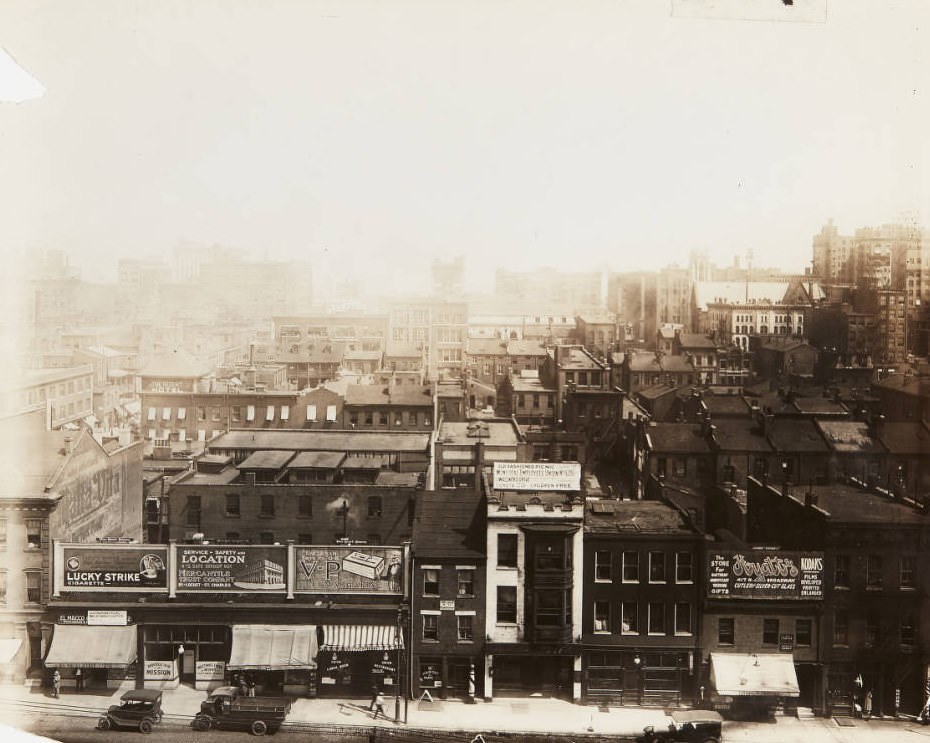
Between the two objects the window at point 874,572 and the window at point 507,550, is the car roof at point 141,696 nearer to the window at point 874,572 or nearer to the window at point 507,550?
the window at point 507,550

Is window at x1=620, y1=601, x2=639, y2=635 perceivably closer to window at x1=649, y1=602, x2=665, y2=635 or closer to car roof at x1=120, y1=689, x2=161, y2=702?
window at x1=649, y1=602, x2=665, y2=635

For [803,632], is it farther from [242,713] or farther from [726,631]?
[242,713]

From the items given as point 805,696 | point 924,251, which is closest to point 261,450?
point 805,696

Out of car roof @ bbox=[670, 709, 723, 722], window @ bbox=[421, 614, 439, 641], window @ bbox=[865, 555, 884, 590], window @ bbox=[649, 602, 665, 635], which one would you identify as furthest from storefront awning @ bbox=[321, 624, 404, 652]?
window @ bbox=[865, 555, 884, 590]

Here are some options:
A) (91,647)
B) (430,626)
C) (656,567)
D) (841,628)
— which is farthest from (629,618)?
(91,647)

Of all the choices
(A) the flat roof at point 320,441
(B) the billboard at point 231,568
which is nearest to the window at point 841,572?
(A) the flat roof at point 320,441
